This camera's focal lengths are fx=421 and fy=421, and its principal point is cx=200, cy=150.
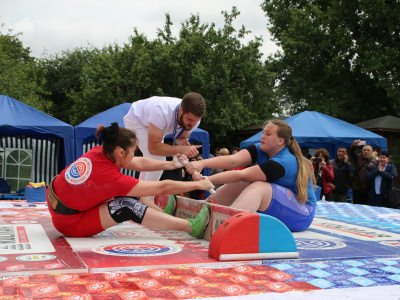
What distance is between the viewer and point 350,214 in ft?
17.3

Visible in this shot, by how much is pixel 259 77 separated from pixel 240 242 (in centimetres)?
1990

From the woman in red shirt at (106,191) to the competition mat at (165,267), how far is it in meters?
0.14

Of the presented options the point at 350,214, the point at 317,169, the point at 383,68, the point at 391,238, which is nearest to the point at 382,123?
the point at 383,68

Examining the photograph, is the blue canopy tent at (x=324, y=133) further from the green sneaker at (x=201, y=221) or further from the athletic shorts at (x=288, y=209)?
the green sneaker at (x=201, y=221)

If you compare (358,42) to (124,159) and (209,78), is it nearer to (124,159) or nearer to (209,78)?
(209,78)

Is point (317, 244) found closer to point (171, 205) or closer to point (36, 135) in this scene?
point (171, 205)

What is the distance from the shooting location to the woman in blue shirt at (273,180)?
3.31 meters

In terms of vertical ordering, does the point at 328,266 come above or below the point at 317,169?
below

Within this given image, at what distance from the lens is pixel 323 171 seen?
802cm

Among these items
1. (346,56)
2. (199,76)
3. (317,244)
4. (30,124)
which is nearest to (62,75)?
(199,76)

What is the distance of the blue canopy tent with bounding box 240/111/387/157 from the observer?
10.1 m

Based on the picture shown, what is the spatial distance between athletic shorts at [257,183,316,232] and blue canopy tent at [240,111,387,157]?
660 centimetres

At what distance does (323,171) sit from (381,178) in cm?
Answer: 111

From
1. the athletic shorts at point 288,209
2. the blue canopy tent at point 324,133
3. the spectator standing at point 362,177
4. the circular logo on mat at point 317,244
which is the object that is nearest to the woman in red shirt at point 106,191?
the athletic shorts at point 288,209
